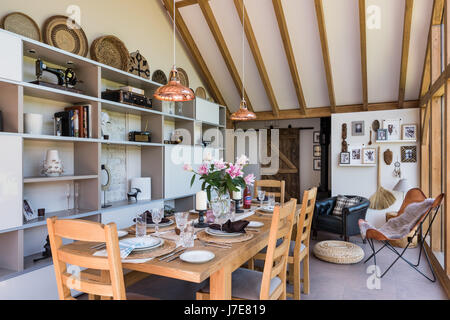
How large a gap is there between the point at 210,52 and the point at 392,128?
343 centimetres

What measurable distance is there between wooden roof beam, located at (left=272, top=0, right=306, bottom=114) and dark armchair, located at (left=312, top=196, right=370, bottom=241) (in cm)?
194

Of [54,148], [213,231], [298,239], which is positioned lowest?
[298,239]

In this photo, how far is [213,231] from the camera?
2.08 metres

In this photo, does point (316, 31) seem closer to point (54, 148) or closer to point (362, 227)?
point (362, 227)

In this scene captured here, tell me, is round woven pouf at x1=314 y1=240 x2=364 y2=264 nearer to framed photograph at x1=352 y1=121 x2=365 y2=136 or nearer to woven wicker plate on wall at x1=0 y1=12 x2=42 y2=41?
framed photograph at x1=352 y1=121 x2=365 y2=136

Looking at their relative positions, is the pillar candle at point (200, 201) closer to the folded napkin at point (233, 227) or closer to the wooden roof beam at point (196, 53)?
the folded napkin at point (233, 227)

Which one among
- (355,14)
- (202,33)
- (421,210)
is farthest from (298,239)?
(202,33)

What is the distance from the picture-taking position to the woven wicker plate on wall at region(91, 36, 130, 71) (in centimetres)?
351

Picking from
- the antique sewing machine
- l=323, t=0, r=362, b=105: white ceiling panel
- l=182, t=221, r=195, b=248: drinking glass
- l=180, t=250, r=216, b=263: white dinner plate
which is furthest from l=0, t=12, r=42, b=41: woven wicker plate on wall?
l=323, t=0, r=362, b=105: white ceiling panel

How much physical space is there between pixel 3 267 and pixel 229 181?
6.50 feet

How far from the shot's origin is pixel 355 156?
18.2ft

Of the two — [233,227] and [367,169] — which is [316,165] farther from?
[233,227]

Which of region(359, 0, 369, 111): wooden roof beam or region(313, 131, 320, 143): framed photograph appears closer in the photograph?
region(359, 0, 369, 111): wooden roof beam

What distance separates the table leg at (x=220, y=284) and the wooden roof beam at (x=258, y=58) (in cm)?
406
